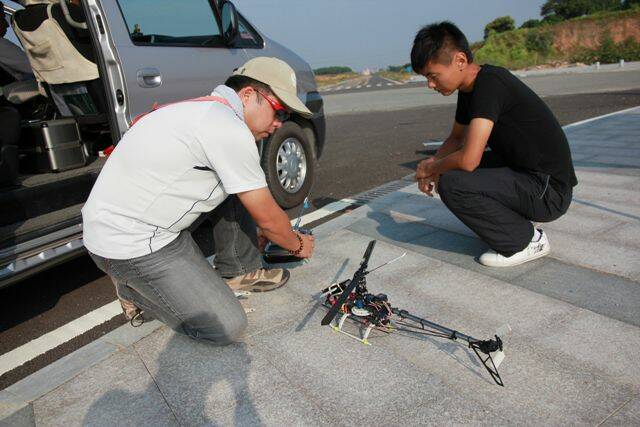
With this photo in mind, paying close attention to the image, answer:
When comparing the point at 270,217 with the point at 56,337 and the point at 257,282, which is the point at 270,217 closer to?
the point at 257,282

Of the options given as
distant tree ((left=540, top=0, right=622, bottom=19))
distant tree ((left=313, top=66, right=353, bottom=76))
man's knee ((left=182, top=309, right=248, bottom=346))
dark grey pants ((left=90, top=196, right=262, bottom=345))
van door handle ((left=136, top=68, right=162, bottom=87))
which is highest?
distant tree ((left=540, top=0, right=622, bottom=19))

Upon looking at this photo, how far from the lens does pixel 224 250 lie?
10.1 feet

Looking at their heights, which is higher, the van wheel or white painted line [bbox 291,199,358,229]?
the van wheel

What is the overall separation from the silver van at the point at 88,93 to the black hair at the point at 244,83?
1.58m

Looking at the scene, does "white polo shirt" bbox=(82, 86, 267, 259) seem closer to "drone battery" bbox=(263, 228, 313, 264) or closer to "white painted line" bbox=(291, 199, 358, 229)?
"drone battery" bbox=(263, 228, 313, 264)

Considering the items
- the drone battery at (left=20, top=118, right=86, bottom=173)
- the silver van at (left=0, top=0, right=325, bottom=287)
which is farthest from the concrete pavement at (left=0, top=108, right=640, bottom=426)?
the drone battery at (left=20, top=118, right=86, bottom=173)

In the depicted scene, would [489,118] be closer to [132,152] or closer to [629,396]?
[629,396]

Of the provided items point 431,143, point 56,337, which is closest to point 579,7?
point 431,143

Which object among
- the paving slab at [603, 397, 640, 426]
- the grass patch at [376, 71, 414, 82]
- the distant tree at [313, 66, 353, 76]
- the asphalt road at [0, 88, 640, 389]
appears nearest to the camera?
the paving slab at [603, 397, 640, 426]

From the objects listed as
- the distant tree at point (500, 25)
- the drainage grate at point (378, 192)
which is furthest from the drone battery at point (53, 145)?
the distant tree at point (500, 25)

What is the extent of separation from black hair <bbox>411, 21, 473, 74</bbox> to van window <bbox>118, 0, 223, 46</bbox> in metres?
2.33

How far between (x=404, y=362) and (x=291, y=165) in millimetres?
2823

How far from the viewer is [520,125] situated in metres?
2.88

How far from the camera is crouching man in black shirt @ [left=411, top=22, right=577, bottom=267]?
275cm
